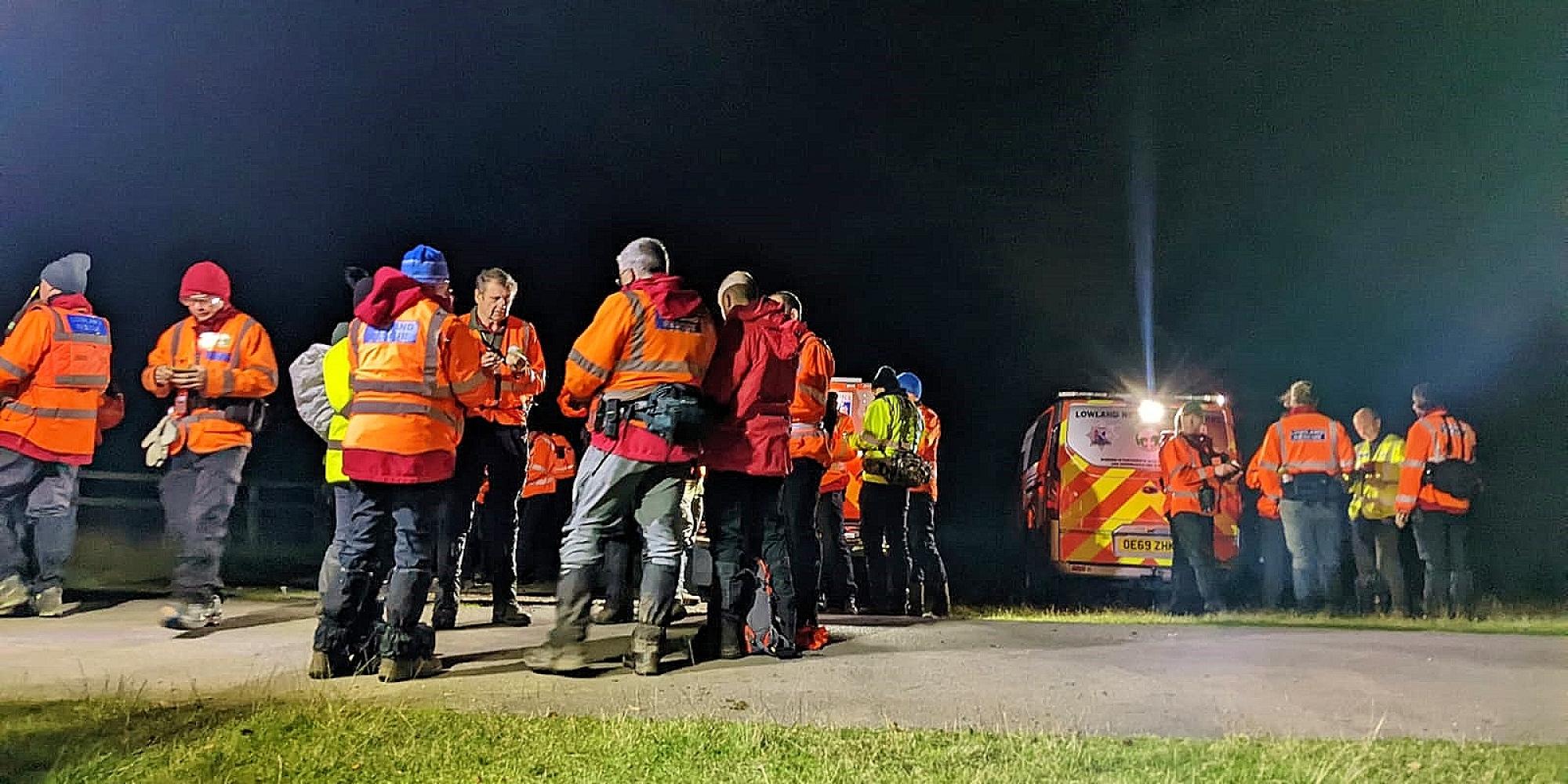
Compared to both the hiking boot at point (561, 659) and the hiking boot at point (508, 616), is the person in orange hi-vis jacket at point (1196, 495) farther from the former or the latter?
the hiking boot at point (561, 659)

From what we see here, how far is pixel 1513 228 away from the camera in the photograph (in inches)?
398

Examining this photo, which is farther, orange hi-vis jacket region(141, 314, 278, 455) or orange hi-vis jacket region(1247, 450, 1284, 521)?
orange hi-vis jacket region(1247, 450, 1284, 521)

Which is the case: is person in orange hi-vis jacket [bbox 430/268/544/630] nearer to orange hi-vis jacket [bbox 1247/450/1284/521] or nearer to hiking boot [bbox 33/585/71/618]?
hiking boot [bbox 33/585/71/618]

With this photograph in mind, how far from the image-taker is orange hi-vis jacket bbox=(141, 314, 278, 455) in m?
6.17

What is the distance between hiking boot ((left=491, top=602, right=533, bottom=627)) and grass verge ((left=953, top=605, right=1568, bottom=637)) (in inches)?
116

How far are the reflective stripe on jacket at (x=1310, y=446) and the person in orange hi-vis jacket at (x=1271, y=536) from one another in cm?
19

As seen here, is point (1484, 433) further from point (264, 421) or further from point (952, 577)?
point (264, 421)

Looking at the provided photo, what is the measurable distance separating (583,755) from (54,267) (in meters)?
4.89

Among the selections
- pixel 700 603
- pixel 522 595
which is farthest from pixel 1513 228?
pixel 522 595

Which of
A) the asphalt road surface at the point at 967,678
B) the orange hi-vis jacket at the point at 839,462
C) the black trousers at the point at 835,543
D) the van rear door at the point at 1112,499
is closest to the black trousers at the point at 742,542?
the asphalt road surface at the point at 967,678

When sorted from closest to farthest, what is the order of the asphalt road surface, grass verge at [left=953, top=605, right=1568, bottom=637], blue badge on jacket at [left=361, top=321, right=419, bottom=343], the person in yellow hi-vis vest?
the asphalt road surface < blue badge on jacket at [left=361, top=321, right=419, bottom=343] < grass verge at [left=953, top=605, right=1568, bottom=637] < the person in yellow hi-vis vest

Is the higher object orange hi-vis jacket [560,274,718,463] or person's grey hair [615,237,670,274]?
person's grey hair [615,237,670,274]

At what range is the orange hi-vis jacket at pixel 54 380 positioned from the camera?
626cm

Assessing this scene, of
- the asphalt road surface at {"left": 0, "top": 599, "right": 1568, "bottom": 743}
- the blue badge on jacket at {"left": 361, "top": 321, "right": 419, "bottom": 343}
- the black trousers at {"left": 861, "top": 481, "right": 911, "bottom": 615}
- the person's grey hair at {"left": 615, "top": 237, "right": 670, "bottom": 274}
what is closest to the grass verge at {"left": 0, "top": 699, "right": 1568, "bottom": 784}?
the asphalt road surface at {"left": 0, "top": 599, "right": 1568, "bottom": 743}
